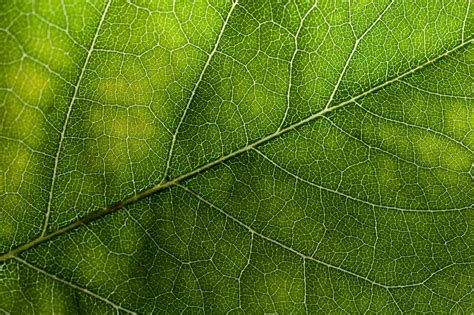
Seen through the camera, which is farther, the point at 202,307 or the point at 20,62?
the point at 202,307

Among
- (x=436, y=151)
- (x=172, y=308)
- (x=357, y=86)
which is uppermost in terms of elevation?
(x=357, y=86)

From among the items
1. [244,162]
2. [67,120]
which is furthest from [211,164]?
[67,120]

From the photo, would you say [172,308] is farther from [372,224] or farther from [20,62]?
[20,62]

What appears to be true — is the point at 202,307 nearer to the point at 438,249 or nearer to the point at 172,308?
the point at 172,308

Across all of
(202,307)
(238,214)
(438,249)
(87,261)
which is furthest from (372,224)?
(87,261)

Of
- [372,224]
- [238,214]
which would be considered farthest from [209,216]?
[372,224]

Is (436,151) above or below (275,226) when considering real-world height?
above

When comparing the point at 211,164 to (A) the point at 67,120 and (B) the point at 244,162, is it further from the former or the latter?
(A) the point at 67,120
